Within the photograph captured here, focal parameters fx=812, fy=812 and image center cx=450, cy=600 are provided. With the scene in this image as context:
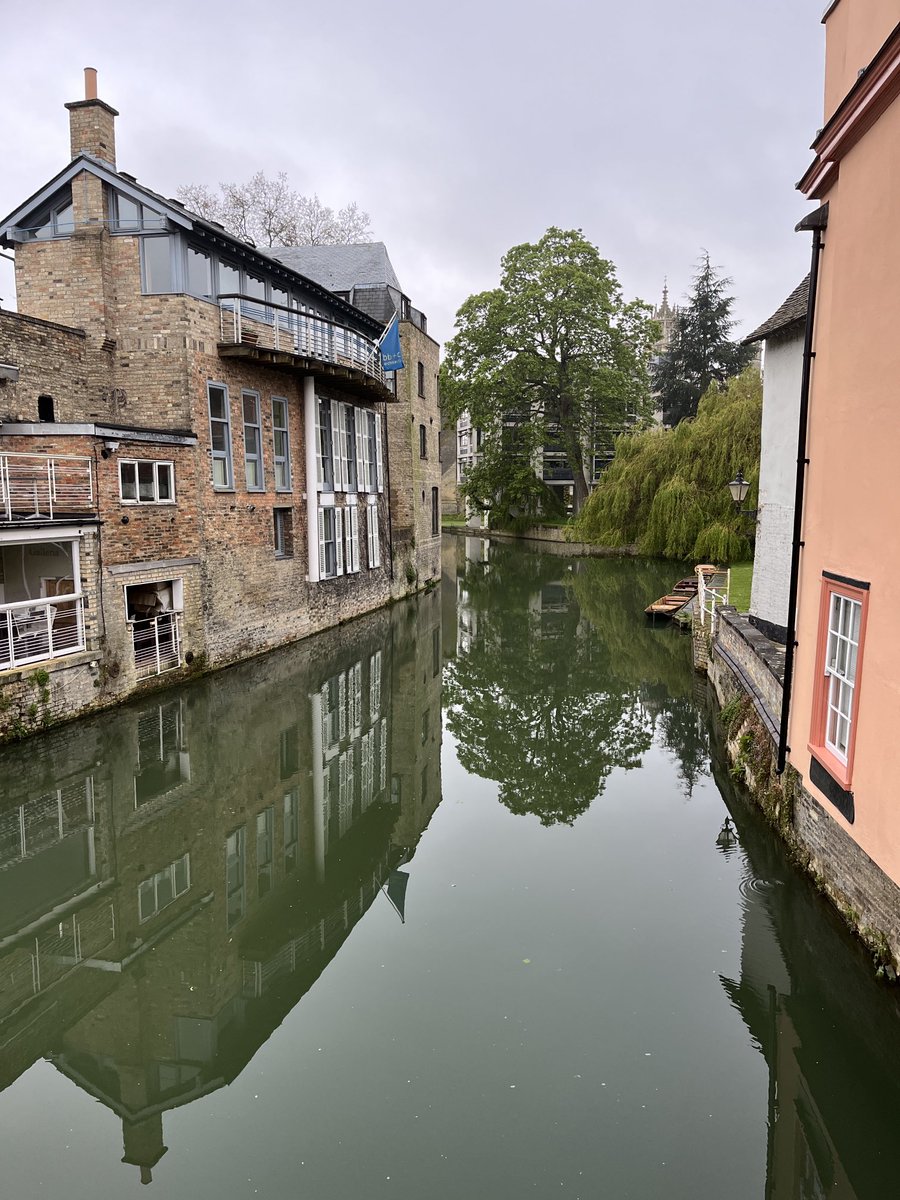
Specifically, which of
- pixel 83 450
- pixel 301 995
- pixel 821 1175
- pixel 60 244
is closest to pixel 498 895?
pixel 301 995

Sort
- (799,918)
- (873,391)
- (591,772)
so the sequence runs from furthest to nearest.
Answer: (591,772), (799,918), (873,391)

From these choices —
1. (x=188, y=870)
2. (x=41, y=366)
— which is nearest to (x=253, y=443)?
(x=41, y=366)

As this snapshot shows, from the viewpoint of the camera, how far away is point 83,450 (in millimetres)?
11773

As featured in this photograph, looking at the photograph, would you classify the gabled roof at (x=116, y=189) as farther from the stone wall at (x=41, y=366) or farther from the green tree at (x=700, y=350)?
the green tree at (x=700, y=350)

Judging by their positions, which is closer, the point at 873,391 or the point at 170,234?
the point at 873,391

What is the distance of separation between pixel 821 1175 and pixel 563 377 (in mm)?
35974

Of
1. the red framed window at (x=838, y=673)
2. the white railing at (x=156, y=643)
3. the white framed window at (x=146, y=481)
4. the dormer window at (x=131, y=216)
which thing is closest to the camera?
the red framed window at (x=838, y=673)

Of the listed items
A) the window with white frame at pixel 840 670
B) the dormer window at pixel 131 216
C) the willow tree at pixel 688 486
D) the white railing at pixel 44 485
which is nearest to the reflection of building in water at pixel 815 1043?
the window with white frame at pixel 840 670

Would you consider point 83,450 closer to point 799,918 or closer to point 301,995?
point 301,995

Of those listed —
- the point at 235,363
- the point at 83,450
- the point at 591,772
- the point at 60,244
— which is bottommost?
the point at 591,772

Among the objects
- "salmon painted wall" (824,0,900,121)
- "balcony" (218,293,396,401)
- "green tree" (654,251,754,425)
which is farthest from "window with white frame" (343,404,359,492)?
"green tree" (654,251,754,425)

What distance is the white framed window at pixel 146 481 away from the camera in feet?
41.4

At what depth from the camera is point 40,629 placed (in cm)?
1128

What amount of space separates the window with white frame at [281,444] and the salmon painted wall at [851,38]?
12.2 meters
